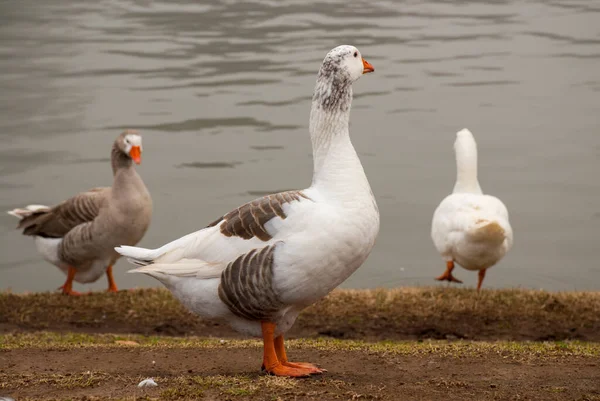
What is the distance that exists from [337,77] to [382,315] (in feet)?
12.8

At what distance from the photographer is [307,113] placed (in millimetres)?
19891

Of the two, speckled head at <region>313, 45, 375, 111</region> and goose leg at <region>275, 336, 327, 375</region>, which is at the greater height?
speckled head at <region>313, 45, 375, 111</region>

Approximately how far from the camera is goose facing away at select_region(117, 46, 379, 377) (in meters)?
5.46

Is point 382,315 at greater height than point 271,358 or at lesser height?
lesser

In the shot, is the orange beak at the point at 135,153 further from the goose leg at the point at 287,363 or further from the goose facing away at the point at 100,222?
the goose leg at the point at 287,363

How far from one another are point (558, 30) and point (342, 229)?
22406 mm

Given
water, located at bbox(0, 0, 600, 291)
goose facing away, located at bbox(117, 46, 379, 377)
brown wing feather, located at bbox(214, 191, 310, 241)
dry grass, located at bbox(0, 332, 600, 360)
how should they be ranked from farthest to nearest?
water, located at bbox(0, 0, 600, 291), dry grass, located at bbox(0, 332, 600, 360), brown wing feather, located at bbox(214, 191, 310, 241), goose facing away, located at bbox(117, 46, 379, 377)

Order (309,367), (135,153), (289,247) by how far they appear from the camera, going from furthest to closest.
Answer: (135,153), (309,367), (289,247)

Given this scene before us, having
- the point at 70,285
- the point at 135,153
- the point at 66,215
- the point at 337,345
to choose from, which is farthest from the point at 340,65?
the point at 70,285

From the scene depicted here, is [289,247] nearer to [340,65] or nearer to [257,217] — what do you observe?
[257,217]

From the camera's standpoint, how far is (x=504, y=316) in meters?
8.99

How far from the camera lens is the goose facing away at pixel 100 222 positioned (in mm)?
9891

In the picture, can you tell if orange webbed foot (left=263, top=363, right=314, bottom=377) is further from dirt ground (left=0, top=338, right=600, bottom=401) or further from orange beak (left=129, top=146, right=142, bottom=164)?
orange beak (left=129, top=146, right=142, bottom=164)

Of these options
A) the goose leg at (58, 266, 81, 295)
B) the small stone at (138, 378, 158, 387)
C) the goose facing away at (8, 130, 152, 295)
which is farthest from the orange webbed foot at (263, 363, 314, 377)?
the goose leg at (58, 266, 81, 295)
